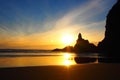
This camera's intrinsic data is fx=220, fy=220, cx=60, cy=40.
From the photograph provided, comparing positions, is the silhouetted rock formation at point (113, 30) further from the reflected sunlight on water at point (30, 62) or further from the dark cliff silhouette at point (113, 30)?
the reflected sunlight on water at point (30, 62)

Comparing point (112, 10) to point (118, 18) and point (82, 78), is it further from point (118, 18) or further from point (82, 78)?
point (82, 78)

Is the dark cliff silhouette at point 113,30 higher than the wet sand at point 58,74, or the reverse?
the dark cliff silhouette at point 113,30

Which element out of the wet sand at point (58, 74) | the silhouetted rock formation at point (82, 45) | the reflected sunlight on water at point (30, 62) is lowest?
the wet sand at point (58, 74)

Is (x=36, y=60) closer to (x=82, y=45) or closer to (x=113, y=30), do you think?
(x=113, y=30)

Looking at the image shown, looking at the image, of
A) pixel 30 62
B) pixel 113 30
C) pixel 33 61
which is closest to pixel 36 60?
pixel 33 61

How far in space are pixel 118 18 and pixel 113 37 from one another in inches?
350

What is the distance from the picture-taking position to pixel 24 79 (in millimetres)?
12242

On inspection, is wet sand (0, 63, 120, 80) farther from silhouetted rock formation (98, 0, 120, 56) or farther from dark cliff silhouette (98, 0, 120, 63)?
silhouetted rock formation (98, 0, 120, 56)

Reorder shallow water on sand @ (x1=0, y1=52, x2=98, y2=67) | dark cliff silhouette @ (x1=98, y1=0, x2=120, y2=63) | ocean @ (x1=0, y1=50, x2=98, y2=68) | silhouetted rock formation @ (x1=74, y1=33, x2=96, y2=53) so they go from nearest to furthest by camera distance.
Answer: shallow water on sand @ (x1=0, y1=52, x2=98, y2=67), ocean @ (x1=0, y1=50, x2=98, y2=68), dark cliff silhouette @ (x1=98, y1=0, x2=120, y2=63), silhouetted rock formation @ (x1=74, y1=33, x2=96, y2=53)

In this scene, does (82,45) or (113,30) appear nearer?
(113,30)

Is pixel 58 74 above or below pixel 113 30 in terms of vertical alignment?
below

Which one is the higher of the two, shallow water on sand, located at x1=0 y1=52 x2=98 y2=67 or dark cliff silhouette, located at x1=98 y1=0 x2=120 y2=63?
dark cliff silhouette, located at x1=98 y1=0 x2=120 y2=63

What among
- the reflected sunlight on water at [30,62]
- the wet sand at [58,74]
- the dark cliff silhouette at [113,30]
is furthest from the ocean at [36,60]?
the dark cliff silhouette at [113,30]

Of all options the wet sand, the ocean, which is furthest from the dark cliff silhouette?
the wet sand
